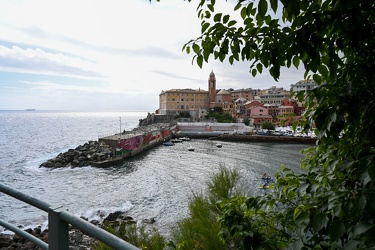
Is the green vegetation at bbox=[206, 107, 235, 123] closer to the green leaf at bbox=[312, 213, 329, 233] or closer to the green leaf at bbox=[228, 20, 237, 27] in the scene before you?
the green leaf at bbox=[228, 20, 237, 27]

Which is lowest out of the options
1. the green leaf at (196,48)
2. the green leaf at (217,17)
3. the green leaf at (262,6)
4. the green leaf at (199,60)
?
the green leaf at (199,60)

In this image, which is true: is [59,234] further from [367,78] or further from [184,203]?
[184,203]

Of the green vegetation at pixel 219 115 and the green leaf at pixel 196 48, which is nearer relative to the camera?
the green leaf at pixel 196 48

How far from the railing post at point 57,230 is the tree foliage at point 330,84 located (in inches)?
40.5

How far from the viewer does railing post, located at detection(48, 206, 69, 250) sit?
1.08 meters

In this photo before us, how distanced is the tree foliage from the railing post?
3.38 feet

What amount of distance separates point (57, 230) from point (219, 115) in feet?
200

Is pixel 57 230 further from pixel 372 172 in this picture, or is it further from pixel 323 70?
pixel 323 70

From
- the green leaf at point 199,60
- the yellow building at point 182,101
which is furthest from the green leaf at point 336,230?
the yellow building at point 182,101

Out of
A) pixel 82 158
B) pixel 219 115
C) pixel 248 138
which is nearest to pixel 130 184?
pixel 82 158

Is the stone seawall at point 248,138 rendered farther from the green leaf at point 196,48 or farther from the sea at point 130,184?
the green leaf at point 196,48

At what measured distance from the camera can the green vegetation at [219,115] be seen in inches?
2323

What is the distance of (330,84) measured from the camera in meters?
1.34

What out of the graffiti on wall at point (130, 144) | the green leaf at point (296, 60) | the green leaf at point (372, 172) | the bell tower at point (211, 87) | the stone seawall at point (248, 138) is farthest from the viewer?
the bell tower at point (211, 87)
